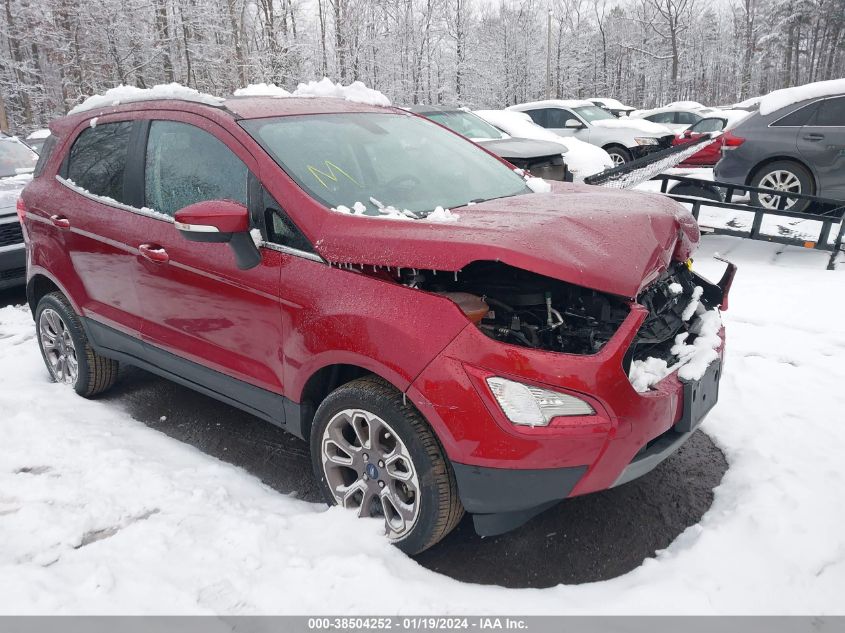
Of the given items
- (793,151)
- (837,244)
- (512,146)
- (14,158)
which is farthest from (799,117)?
(14,158)

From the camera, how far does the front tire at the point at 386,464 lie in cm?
227

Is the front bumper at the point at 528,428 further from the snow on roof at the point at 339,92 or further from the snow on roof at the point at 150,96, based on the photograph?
the snow on roof at the point at 339,92

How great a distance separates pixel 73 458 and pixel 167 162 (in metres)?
1.60

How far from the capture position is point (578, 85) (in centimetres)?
6009

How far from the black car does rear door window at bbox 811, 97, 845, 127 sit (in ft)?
10.1

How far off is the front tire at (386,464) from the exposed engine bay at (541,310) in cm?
46

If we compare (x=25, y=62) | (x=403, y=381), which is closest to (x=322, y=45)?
(x=25, y=62)

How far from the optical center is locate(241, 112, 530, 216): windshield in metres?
2.77

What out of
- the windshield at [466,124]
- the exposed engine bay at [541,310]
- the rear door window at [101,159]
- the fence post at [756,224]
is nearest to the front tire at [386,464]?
the exposed engine bay at [541,310]

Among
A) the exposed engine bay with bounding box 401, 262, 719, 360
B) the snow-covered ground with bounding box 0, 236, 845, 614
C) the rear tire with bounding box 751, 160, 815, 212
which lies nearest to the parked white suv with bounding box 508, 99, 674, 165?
the rear tire with bounding box 751, 160, 815, 212

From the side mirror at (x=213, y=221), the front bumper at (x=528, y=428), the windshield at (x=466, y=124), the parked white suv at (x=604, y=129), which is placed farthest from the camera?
the parked white suv at (x=604, y=129)

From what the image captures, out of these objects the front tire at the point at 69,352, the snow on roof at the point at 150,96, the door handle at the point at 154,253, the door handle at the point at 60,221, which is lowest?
the front tire at the point at 69,352

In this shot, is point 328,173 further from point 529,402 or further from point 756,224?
point 756,224

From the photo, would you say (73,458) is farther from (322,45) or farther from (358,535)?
(322,45)
